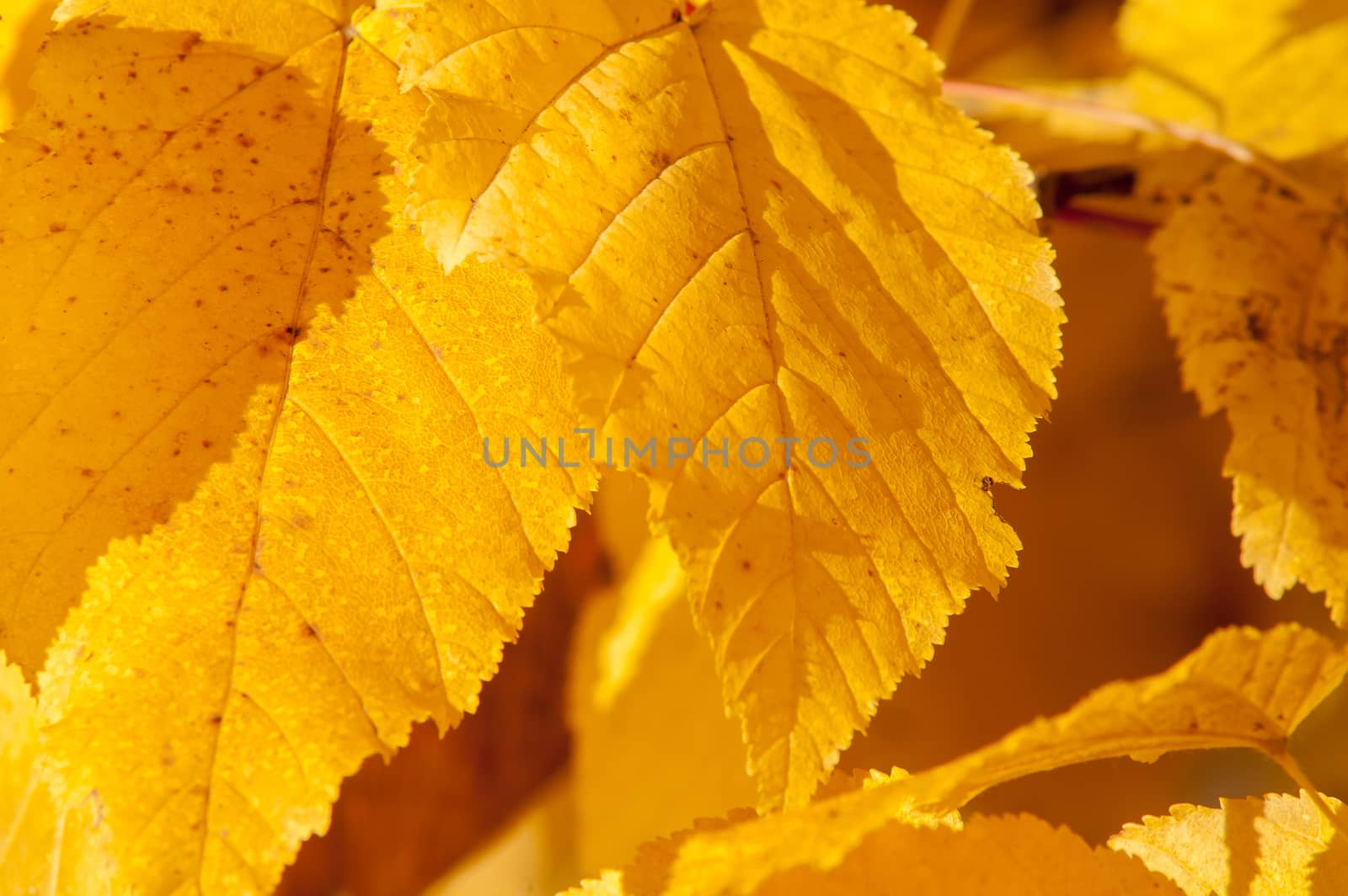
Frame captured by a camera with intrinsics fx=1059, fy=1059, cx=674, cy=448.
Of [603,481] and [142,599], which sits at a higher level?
[603,481]

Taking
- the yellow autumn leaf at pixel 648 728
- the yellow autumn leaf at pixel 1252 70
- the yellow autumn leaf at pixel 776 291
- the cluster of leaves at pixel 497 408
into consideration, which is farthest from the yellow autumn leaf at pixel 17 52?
the yellow autumn leaf at pixel 1252 70

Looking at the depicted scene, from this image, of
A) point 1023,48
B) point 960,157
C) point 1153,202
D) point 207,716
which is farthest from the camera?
point 1023,48

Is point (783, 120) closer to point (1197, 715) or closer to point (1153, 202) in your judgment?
point (1197, 715)

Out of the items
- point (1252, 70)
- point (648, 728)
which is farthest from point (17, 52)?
point (1252, 70)

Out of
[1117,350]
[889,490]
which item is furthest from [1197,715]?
[1117,350]

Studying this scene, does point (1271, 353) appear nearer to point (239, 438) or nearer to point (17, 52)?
point (239, 438)

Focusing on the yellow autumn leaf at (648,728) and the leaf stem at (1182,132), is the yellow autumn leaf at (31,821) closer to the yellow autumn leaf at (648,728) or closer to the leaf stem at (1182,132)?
the yellow autumn leaf at (648,728)
